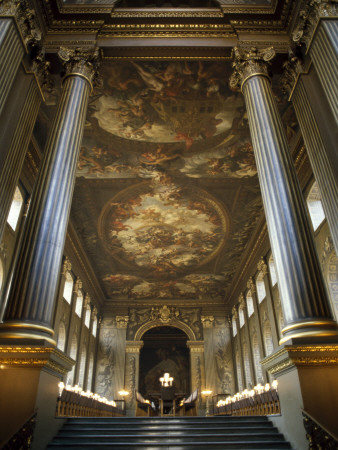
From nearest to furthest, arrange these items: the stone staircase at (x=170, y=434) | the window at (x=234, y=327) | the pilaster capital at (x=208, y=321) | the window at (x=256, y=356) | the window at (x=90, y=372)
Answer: the stone staircase at (x=170, y=434)
the window at (x=256, y=356)
the window at (x=90, y=372)
the window at (x=234, y=327)
the pilaster capital at (x=208, y=321)

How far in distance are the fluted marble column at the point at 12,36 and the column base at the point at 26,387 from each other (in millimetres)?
4414

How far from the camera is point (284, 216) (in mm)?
6070

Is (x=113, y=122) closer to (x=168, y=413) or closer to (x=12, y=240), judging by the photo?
(x=12, y=240)

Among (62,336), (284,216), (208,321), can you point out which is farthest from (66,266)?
(208,321)

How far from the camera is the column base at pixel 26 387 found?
456 cm

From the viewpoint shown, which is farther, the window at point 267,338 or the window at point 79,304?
the window at point 79,304

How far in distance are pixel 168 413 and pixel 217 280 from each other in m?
8.10

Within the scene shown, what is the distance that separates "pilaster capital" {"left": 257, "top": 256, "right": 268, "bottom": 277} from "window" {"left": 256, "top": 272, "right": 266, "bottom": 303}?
0.55 metres

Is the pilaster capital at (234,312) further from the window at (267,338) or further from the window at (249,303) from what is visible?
the window at (267,338)

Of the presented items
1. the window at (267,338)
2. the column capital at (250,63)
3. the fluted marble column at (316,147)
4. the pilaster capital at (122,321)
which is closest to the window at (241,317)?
the window at (267,338)

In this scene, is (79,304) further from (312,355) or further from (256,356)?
(312,355)

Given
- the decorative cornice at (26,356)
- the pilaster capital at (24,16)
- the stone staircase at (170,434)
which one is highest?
the pilaster capital at (24,16)

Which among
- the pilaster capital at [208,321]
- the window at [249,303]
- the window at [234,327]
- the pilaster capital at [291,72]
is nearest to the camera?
the pilaster capital at [291,72]

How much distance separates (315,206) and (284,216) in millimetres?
5905
